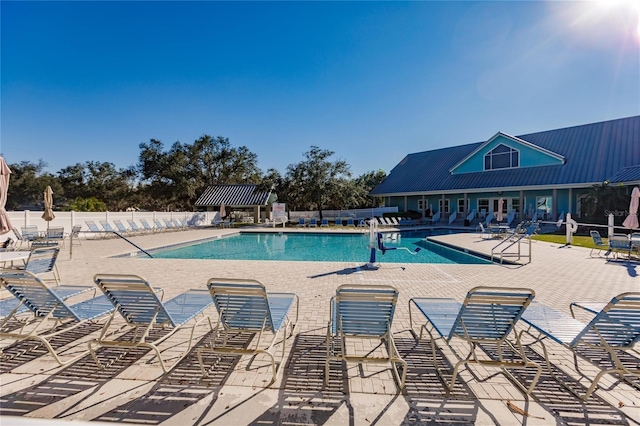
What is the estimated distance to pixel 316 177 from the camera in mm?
26000

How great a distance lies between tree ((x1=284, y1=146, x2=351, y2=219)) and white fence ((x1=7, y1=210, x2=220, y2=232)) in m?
9.27

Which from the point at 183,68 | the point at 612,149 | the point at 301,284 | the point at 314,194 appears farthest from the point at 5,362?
the point at 612,149

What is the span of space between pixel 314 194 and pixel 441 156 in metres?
15.0

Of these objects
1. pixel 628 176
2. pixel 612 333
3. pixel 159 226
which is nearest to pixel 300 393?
pixel 612 333

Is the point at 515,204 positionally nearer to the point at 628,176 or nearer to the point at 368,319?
the point at 628,176

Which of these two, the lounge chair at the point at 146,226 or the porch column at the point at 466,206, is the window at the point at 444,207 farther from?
the lounge chair at the point at 146,226

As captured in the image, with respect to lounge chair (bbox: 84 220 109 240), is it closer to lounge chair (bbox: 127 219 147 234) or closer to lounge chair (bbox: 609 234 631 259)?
lounge chair (bbox: 127 219 147 234)

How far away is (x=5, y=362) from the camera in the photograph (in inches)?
127

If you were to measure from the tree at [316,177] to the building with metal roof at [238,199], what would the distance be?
3.88 meters

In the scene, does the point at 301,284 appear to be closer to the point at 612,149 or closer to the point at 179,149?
the point at 612,149

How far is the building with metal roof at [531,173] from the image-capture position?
2006 cm

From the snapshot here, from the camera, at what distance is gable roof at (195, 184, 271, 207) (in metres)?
29.4

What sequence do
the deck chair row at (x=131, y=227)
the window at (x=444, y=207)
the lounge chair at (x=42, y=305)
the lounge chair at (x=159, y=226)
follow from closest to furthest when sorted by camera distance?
the lounge chair at (x=42, y=305) < the deck chair row at (x=131, y=227) < the lounge chair at (x=159, y=226) < the window at (x=444, y=207)

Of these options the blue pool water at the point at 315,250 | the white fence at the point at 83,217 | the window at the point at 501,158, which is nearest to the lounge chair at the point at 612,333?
the blue pool water at the point at 315,250
